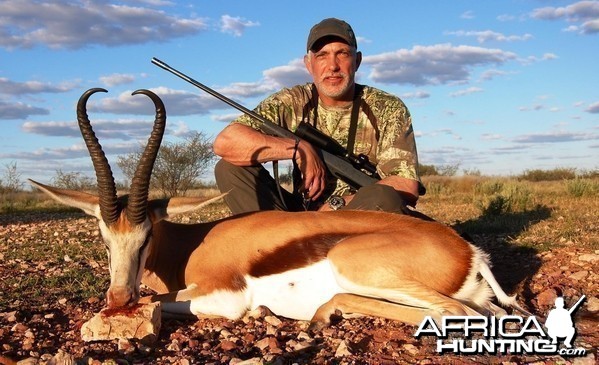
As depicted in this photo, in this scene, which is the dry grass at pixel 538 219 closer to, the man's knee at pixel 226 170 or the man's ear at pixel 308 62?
the man's ear at pixel 308 62

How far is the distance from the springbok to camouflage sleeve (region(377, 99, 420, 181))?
1263 mm

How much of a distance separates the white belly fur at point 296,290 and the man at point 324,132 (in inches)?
58.8

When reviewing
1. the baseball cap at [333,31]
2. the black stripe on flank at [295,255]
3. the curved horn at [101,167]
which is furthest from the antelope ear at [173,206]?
the baseball cap at [333,31]

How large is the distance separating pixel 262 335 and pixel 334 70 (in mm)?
3195

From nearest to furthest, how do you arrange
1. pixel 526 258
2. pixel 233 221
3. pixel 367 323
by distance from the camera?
pixel 367 323, pixel 233 221, pixel 526 258

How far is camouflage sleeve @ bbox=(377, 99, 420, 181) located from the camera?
5891 mm

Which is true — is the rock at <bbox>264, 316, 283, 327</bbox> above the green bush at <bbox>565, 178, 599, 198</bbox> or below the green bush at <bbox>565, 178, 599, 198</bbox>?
below

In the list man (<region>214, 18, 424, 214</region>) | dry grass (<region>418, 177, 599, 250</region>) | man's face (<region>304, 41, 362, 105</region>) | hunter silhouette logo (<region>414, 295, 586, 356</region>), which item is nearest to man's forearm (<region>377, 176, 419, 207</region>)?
man (<region>214, 18, 424, 214</region>)

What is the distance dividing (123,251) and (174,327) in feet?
2.14

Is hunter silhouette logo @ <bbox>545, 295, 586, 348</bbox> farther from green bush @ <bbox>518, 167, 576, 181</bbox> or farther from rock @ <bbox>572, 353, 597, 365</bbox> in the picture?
green bush @ <bbox>518, 167, 576, 181</bbox>

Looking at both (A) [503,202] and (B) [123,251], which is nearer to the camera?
(B) [123,251]

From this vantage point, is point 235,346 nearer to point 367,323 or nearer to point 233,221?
point 367,323

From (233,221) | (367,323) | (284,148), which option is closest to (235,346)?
(367,323)

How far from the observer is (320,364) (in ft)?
10.4
